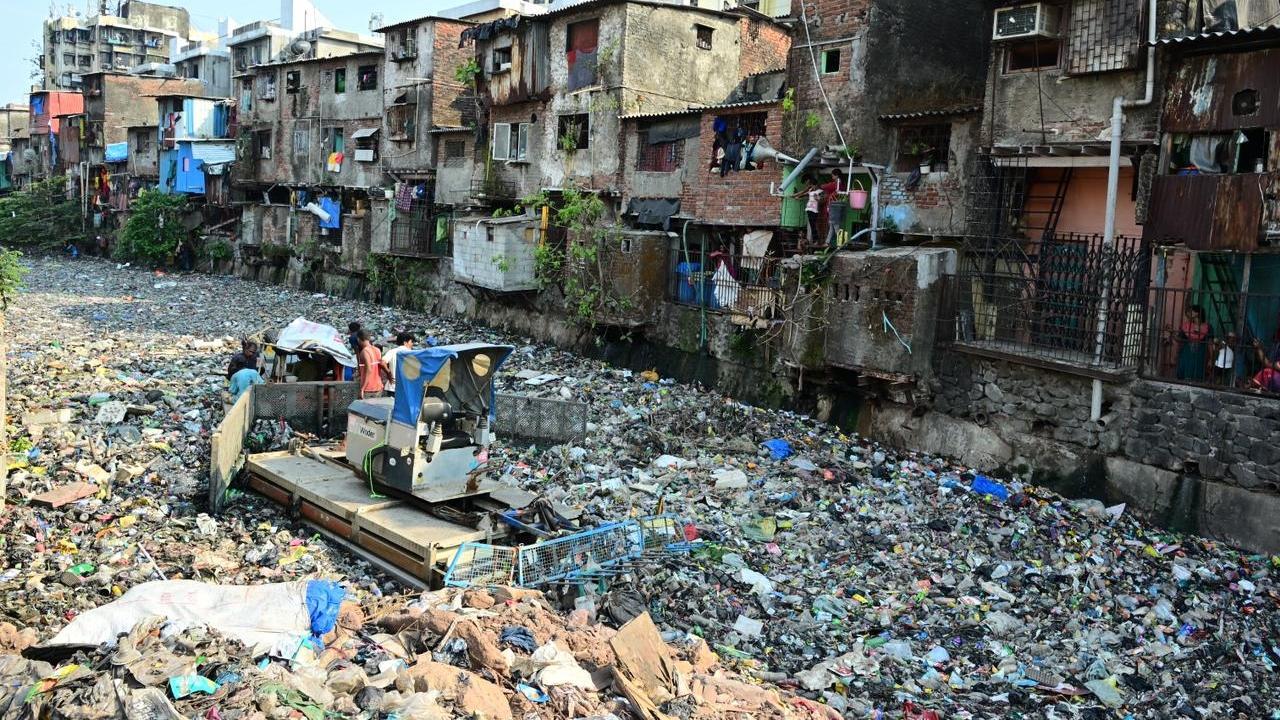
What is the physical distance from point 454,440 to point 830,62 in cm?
1044

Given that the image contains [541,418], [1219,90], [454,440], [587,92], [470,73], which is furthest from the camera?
[470,73]

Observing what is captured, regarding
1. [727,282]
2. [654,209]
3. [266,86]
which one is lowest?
[727,282]

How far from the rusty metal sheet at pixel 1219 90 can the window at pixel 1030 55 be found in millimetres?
1817

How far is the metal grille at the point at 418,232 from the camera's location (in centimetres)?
2906

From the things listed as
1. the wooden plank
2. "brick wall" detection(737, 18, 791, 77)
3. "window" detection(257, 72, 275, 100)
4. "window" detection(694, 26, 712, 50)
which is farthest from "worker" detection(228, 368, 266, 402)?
"window" detection(257, 72, 275, 100)

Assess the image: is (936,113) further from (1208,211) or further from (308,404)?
(308,404)

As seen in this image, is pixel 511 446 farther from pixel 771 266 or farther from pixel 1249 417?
pixel 1249 417

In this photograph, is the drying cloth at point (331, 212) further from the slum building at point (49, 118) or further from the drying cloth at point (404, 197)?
the slum building at point (49, 118)

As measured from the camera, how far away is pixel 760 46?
24016 mm

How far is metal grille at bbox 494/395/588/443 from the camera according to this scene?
1459 centimetres

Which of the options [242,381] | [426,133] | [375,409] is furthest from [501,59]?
[375,409]

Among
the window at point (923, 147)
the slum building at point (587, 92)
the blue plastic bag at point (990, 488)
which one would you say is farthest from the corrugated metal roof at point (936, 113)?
the blue plastic bag at point (990, 488)

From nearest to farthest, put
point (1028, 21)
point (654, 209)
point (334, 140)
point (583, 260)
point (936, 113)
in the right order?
point (1028, 21), point (936, 113), point (583, 260), point (654, 209), point (334, 140)

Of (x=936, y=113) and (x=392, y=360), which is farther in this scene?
(x=936, y=113)
